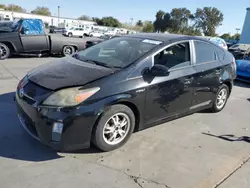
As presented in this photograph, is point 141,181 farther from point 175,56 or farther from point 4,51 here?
point 4,51

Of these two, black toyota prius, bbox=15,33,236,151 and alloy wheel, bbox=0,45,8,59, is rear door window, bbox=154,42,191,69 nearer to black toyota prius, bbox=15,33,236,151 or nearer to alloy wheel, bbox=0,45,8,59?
black toyota prius, bbox=15,33,236,151

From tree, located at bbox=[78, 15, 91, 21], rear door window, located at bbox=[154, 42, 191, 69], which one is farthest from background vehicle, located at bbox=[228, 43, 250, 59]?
tree, located at bbox=[78, 15, 91, 21]

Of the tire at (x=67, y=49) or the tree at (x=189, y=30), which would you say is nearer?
the tire at (x=67, y=49)

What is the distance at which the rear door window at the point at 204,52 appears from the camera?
446 cm

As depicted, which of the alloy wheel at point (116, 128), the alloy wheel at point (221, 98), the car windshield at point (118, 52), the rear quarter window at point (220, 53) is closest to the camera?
the alloy wheel at point (116, 128)

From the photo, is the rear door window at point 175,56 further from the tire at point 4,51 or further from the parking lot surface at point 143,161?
the tire at point 4,51

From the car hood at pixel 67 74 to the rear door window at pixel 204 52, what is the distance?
180 cm

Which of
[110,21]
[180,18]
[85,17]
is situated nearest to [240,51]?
[180,18]

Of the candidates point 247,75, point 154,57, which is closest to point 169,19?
point 247,75

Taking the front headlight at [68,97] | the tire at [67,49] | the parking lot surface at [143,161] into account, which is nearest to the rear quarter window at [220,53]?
the parking lot surface at [143,161]

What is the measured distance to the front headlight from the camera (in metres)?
2.98

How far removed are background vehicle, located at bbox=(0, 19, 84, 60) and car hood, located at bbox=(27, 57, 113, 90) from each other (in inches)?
293

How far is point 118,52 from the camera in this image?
4031 mm

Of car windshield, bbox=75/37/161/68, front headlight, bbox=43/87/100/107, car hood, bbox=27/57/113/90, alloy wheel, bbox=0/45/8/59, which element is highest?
car windshield, bbox=75/37/161/68
